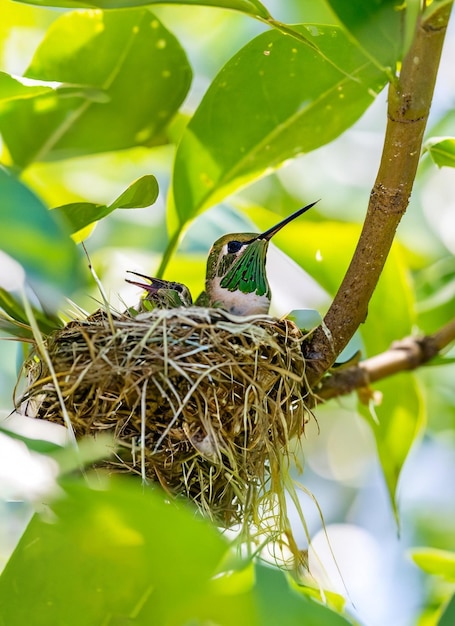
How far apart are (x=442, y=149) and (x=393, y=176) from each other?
13.3 inches

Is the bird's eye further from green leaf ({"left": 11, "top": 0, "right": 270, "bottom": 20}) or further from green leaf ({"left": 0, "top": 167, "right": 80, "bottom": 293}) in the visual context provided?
green leaf ({"left": 0, "top": 167, "right": 80, "bottom": 293})

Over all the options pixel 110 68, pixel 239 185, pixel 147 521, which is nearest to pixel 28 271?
pixel 147 521

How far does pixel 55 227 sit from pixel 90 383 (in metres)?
0.60

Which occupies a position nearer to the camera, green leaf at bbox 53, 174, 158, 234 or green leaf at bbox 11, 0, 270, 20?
green leaf at bbox 11, 0, 270, 20

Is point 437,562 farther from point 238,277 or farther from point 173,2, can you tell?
point 173,2

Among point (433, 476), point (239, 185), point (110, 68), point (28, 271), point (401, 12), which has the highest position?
point (401, 12)

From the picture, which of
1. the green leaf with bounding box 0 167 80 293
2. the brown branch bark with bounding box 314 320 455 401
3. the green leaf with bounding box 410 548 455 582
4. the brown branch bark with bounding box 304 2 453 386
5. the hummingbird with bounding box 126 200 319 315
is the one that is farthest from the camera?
the hummingbird with bounding box 126 200 319 315

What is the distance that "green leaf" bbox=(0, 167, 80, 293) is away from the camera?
1.30 metres

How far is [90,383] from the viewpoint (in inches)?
73.3

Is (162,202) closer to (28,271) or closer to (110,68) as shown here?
(110,68)

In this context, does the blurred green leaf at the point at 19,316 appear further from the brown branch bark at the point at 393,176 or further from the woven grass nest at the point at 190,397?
the brown branch bark at the point at 393,176

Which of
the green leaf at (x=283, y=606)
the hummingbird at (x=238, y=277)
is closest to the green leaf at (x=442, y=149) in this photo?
the hummingbird at (x=238, y=277)

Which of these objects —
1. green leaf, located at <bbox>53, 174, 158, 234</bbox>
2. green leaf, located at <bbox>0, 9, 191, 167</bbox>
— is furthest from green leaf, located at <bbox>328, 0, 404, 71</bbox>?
green leaf, located at <bbox>0, 9, 191, 167</bbox>

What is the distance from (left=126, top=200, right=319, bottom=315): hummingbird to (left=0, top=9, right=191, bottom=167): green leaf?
1.41 feet
